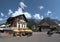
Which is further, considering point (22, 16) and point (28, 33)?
point (22, 16)

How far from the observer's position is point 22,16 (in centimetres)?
5875

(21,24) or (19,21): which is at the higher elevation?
(19,21)

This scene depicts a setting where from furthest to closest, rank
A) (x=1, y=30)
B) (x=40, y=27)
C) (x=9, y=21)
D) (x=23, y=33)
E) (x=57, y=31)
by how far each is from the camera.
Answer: (x=40, y=27) → (x=9, y=21) → (x=1, y=30) → (x=57, y=31) → (x=23, y=33)

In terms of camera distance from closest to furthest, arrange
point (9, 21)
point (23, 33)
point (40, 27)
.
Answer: point (23, 33) → point (9, 21) → point (40, 27)

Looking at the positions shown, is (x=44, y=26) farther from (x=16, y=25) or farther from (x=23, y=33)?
(x=23, y=33)

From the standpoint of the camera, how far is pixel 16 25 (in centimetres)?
5703

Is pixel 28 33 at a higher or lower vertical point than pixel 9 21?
lower

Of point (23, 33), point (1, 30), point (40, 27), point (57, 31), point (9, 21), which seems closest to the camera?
point (23, 33)

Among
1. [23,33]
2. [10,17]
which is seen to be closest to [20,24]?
[10,17]

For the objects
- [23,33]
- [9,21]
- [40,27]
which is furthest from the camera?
[40,27]

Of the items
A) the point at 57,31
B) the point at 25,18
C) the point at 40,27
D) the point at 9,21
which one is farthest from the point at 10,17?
the point at 57,31

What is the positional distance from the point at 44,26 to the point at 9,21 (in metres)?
17.4

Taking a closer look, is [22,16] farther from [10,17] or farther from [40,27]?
[40,27]

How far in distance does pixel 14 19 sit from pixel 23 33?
2155 cm
